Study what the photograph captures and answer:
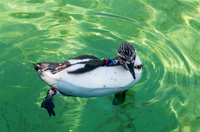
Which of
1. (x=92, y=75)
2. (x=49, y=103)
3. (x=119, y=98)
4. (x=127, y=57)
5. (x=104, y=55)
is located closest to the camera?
(x=127, y=57)

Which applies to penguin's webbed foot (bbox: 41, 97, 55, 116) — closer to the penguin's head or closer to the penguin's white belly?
the penguin's white belly

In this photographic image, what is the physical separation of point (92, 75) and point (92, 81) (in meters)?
0.09

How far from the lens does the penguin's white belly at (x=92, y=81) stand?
3.91 m

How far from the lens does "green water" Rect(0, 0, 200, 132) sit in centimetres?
427

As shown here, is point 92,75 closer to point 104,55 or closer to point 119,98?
point 119,98

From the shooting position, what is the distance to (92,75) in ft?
12.9

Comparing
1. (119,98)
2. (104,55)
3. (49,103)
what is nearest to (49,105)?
(49,103)

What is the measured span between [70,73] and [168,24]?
3.40 metres

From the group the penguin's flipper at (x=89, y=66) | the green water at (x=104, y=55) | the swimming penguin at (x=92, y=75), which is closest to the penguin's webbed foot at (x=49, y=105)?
the swimming penguin at (x=92, y=75)

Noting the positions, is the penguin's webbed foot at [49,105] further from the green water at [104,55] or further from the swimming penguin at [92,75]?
the green water at [104,55]

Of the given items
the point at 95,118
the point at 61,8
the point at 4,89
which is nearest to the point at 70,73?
the point at 95,118

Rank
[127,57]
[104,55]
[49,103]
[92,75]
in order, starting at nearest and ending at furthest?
[127,57] < [92,75] < [49,103] < [104,55]

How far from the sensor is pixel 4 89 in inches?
181

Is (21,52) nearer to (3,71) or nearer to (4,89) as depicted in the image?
(3,71)
